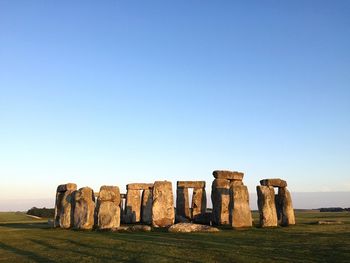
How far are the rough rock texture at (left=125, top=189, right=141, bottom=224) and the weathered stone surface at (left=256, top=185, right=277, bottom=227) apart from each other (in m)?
10.6

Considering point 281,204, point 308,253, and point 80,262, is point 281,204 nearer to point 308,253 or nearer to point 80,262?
point 308,253

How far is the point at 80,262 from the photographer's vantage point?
35.6 ft

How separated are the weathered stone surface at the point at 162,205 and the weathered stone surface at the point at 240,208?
11.4ft

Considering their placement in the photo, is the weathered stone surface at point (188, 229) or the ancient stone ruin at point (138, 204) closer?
the weathered stone surface at point (188, 229)

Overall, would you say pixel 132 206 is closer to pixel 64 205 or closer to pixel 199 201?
pixel 199 201

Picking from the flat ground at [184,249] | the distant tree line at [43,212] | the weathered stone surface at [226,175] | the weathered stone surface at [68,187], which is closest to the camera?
the flat ground at [184,249]

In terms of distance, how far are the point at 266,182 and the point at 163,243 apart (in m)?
11.2

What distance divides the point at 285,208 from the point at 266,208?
7.72 feet

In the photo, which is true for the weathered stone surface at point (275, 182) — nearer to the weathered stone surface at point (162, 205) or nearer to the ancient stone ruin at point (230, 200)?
the ancient stone ruin at point (230, 200)

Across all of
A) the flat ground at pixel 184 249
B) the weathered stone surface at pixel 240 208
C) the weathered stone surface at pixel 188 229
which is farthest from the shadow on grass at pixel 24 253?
the weathered stone surface at pixel 240 208

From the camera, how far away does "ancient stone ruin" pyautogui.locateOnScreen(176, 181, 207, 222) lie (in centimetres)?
2806

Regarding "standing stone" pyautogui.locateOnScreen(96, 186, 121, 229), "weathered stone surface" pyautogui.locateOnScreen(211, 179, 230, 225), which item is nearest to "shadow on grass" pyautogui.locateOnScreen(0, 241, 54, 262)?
→ "standing stone" pyautogui.locateOnScreen(96, 186, 121, 229)

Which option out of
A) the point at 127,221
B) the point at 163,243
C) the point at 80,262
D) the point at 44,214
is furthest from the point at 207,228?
the point at 44,214

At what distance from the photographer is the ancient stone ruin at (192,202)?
28062 millimetres
